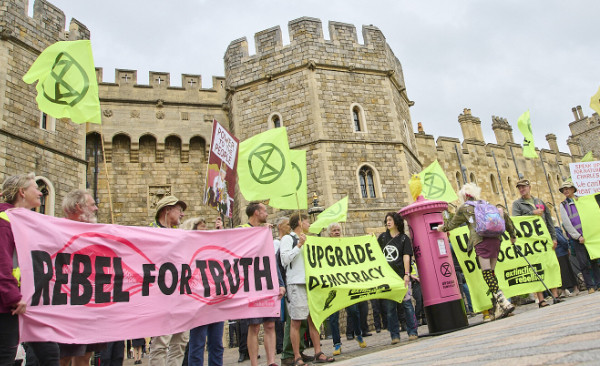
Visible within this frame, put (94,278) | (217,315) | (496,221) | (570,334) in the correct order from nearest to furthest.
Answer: (570,334) < (94,278) < (217,315) < (496,221)

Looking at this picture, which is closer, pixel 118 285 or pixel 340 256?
pixel 118 285

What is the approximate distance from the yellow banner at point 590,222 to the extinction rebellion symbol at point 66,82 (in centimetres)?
817

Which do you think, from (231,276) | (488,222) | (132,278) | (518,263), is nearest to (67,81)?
→ (132,278)

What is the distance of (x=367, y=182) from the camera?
1544cm

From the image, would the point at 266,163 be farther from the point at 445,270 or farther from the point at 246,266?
the point at 445,270

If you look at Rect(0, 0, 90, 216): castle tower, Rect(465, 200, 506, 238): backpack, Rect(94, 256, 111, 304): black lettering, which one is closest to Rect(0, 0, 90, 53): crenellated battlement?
Rect(0, 0, 90, 216): castle tower

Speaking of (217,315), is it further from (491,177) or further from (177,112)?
(491,177)

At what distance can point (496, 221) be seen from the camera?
Answer: 20.0 feet

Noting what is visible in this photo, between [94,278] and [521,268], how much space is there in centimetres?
609

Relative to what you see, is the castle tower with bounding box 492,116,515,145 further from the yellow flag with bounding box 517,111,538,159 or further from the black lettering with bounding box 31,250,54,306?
the black lettering with bounding box 31,250,54,306

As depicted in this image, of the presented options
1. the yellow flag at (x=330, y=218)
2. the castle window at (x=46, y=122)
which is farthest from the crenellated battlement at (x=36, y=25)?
the yellow flag at (x=330, y=218)

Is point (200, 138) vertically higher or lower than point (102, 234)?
higher

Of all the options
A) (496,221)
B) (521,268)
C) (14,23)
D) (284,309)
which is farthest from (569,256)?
(14,23)

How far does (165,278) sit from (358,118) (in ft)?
41.3
